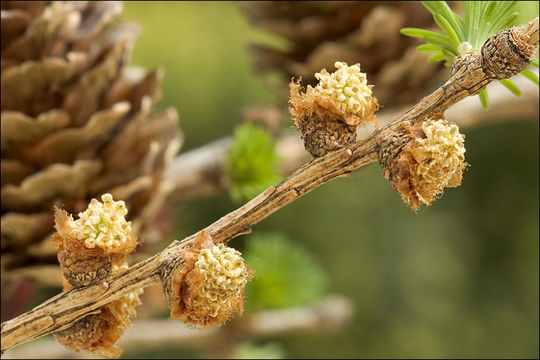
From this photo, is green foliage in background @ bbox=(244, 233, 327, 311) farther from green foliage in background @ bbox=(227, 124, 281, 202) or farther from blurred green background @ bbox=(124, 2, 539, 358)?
blurred green background @ bbox=(124, 2, 539, 358)

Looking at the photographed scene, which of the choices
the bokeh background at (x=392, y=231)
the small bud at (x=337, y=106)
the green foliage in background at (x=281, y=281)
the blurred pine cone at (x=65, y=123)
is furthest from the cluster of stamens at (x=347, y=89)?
the bokeh background at (x=392, y=231)

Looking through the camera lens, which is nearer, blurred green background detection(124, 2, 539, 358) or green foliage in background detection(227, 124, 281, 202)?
green foliage in background detection(227, 124, 281, 202)

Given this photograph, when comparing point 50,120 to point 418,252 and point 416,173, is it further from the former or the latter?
point 418,252

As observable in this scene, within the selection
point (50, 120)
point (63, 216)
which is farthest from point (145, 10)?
point (63, 216)

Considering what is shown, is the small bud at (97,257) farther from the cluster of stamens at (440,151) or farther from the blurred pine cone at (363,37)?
the blurred pine cone at (363,37)

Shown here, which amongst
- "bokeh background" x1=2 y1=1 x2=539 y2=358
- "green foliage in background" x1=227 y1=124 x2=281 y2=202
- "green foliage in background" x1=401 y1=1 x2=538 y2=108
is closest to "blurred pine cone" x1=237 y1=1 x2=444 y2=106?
"green foliage in background" x1=227 y1=124 x2=281 y2=202

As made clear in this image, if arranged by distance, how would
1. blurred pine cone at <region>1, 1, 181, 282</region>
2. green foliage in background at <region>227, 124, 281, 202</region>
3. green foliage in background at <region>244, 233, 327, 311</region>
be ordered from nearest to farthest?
blurred pine cone at <region>1, 1, 181, 282</region> < green foliage in background at <region>227, 124, 281, 202</region> < green foliage in background at <region>244, 233, 327, 311</region>
